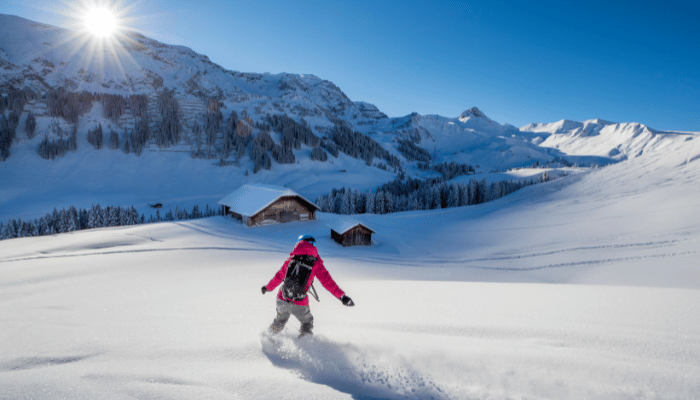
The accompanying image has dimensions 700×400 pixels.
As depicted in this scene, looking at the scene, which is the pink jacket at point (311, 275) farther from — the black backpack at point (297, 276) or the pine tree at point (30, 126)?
the pine tree at point (30, 126)

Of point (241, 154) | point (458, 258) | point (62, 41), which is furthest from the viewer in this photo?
point (62, 41)

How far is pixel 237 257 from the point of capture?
17219 mm

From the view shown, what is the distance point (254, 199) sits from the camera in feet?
109

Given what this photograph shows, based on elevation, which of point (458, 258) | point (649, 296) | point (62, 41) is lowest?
point (458, 258)

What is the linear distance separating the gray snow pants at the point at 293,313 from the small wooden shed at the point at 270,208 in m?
26.7

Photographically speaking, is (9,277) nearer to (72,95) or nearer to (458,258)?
(458,258)

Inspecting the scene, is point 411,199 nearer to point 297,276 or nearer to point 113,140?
point 297,276

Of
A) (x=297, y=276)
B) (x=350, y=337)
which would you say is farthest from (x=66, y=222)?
(x=350, y=337)

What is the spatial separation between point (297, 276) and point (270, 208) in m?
28.0

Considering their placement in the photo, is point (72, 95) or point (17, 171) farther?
point (72, 95)

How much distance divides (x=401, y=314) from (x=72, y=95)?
4899 inches

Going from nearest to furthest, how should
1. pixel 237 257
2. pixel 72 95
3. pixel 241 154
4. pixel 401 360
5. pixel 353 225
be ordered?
pixel 401 360 < pixel 237 257 < pixel 353 225 < pixel 72 95 < pixel 241 154

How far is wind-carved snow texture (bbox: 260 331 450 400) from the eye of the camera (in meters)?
3.44

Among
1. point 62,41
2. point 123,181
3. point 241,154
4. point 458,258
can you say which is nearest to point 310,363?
point 458,258
